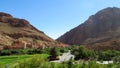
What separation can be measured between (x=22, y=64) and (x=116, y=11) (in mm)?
182441

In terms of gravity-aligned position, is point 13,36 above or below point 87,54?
above

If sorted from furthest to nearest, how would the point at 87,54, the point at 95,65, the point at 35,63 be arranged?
the point at 87,54
the point at 95,65
the point at 35,63

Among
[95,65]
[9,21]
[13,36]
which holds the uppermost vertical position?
[9,21]

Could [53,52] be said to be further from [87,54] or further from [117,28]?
[117,28]

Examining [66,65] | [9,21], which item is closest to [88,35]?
[9,21]

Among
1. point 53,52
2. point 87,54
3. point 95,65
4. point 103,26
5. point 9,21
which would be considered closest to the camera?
point 95,65

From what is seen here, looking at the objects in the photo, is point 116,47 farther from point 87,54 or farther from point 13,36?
point 13,36

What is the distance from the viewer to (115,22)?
603ft

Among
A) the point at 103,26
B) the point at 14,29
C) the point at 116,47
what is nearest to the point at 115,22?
the point at 103,26

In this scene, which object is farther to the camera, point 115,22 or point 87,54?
point 115,22

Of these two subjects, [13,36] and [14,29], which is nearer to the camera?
[13,36]

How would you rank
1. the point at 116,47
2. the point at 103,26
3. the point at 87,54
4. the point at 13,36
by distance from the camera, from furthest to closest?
the point at 103,26 < the point at 13,36 < the point at 116,47 < the point at 87,54

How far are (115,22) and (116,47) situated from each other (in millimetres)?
A: 98577

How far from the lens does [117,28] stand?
6762 inches
